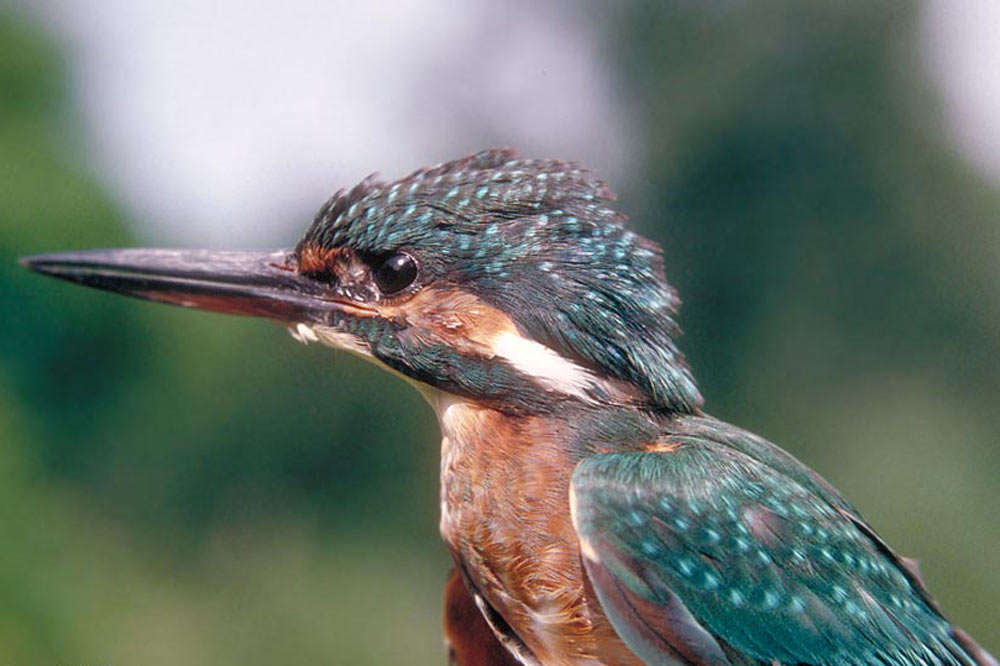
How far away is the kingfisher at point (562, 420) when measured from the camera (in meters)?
1.10

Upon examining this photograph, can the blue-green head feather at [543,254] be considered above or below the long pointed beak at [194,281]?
above

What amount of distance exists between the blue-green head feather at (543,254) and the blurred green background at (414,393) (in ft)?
12.5

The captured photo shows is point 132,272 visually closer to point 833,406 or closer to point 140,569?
point 140,569

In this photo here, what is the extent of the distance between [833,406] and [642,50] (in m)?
3.85

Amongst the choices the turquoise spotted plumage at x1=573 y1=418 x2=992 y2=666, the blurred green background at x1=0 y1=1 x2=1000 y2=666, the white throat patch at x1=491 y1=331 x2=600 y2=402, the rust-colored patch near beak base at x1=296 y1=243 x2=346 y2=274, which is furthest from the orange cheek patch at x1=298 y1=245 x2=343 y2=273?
the blurred green background at x1=0 y1=1 x2=1000 y2=666

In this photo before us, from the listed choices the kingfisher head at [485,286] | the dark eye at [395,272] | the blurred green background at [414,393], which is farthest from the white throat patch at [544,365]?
the blurred green background at [414,393]

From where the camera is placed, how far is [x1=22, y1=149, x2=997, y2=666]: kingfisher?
1.10 meters

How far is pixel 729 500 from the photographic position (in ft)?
3.80

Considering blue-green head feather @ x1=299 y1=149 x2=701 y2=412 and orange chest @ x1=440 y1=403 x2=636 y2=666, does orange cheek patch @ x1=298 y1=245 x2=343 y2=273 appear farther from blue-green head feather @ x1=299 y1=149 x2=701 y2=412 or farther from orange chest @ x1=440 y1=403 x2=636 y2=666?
orange chest @ x1=440 y1=403 x2=636 y2=666

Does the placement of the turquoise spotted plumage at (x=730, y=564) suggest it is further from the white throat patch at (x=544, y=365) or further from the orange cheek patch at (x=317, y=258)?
the orange cheek patch at (x=317, y=258)

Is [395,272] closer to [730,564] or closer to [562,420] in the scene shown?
[562,420]

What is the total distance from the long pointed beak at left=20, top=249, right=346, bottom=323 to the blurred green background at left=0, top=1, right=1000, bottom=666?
3.51 m

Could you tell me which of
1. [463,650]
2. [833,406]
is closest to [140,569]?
[833,406]

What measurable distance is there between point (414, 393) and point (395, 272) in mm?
5014
